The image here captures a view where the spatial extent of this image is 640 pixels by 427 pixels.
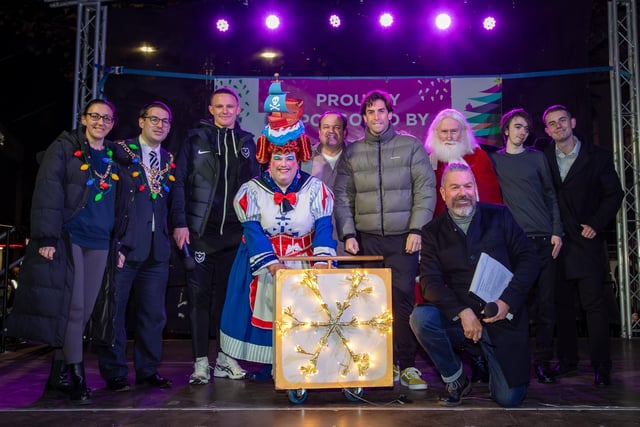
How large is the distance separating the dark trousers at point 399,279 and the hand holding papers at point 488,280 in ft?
2.47

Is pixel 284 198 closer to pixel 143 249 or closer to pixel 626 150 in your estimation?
pixel 143 249

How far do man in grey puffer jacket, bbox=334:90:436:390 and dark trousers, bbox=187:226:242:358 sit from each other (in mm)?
740

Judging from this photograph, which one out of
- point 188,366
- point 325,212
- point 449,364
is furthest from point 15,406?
point 449,364

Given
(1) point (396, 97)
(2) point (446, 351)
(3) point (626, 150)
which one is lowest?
(2) point (446, 351)

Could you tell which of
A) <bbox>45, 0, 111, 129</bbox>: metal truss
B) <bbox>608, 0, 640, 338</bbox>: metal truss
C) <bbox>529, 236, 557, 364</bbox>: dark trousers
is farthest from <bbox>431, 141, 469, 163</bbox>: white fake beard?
<bbox>45, 0, 111, 129</bbox>: metal truss

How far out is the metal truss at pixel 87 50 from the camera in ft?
18.4

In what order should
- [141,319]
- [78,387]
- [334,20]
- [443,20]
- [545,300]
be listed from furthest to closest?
[334,20], [443,20], [545,300], [141,319], [78,387]

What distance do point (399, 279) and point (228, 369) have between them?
123 cm

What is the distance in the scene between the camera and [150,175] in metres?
3.80

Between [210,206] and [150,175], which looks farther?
[210,206]

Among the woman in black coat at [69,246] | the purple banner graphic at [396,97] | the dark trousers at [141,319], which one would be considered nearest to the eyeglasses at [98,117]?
the woman in black coat at [69,246]

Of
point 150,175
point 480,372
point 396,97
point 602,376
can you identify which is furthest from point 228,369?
point 396,97

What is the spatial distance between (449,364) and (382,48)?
390 centimetres

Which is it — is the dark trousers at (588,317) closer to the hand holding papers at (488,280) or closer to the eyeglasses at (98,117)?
the hand holding papers at (488,280)
